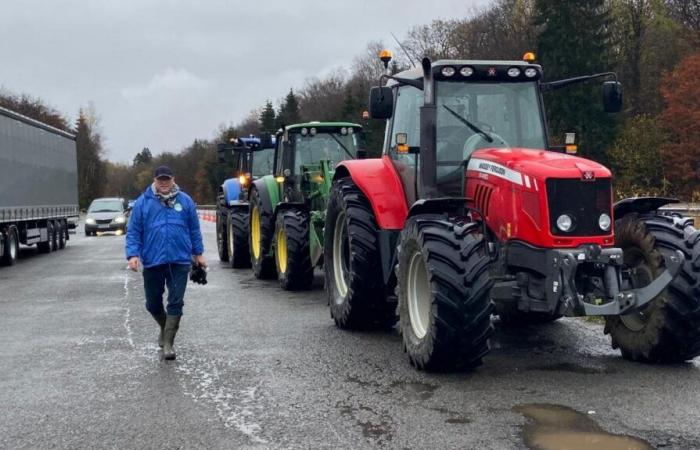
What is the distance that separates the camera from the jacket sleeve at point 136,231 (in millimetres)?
7848

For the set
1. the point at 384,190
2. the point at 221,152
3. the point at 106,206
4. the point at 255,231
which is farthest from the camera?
the point at 106,206

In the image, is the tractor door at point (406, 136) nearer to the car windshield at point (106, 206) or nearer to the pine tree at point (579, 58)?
the car windshield at point (106, 206)

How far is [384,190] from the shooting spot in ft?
28.2

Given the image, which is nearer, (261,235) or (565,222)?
(565,222)

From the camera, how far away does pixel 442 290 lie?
6508mm

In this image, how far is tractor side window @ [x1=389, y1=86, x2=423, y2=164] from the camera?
8.23m

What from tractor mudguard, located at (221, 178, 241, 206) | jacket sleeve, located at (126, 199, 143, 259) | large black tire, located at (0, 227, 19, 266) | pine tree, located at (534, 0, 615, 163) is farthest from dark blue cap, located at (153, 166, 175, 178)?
pine tree, located at (534, 0, 615, 163)

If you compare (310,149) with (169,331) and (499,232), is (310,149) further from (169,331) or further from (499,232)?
(499,232)

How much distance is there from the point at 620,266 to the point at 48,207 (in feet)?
68.7

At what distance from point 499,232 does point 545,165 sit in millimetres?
693

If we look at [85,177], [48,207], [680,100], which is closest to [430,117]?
[48,207]

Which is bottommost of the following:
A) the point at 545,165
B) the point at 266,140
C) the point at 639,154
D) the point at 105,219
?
the point at 105,219

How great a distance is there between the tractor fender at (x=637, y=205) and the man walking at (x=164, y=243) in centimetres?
389

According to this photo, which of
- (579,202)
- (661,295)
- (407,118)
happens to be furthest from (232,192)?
(661,295)
